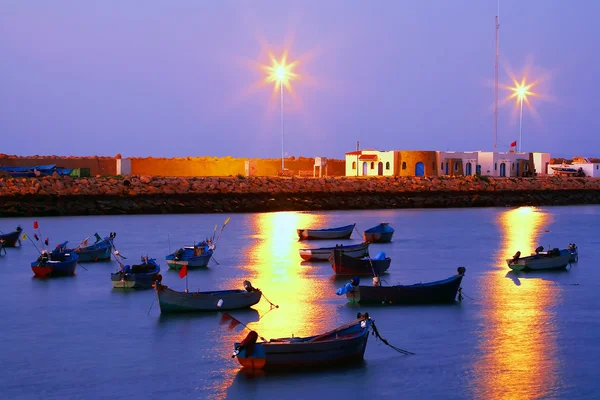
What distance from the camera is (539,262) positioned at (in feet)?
103

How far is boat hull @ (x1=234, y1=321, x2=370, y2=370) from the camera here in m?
16.6

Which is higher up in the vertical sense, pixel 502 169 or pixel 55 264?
pixel 502 169

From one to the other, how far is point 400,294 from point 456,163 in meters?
65.2

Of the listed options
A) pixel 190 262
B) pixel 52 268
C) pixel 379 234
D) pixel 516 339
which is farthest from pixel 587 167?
pixel 516 339

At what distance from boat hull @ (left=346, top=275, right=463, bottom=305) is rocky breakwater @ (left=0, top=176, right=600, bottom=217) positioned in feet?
144

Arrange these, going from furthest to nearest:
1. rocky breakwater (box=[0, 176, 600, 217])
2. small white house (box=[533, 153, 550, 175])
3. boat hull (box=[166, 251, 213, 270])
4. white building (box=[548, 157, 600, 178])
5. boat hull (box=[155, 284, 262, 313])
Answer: small white house (box=[533, 153, 550, 175]) → white building (box=[548, 157, 600, 178]) → rocky breakwater (box=[0, 176, 600, 217]) → boat hull (box=[166, 251, 213, 270]) → boat hull (box=[155, 284, 262, 313])

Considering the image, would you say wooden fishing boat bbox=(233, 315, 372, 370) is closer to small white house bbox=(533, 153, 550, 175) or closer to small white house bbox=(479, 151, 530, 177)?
small white house bbox=(479, 151, 530, 177)

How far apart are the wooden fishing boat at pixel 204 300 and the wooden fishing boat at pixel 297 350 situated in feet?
17.0

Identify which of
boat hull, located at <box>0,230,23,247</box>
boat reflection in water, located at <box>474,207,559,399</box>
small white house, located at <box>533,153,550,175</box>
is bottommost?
boat reflection in water, located at <box>474,207,559,399</box>

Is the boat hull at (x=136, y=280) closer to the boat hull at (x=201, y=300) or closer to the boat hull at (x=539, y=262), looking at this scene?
the boat hull at (x=201, y=300)

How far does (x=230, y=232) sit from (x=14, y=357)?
109ft

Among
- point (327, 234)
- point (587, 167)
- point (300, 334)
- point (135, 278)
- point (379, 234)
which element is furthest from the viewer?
point (587, 167)

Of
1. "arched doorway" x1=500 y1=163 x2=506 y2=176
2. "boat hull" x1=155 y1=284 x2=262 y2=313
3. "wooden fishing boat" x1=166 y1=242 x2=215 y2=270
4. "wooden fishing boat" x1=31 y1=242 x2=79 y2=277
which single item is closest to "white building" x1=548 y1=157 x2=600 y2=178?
"arched doorway" x1=500 y1=163 x2=506 y2=176

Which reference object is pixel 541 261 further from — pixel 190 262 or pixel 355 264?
pixel 190 262
